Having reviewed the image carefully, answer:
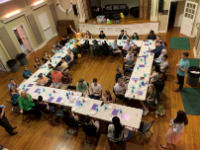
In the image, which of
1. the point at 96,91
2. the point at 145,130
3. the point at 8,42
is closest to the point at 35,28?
the point at 8,42

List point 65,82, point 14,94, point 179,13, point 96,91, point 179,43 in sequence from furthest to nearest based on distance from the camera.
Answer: point 179,13 < point 179,43 < point 65,82 < point 14,94 < point 96,91

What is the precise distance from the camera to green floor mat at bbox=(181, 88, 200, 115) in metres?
4.93

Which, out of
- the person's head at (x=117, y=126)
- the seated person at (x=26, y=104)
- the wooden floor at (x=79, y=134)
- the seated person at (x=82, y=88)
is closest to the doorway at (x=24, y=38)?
the wooden floor at (x=79, y=134)

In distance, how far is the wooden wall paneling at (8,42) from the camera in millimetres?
7906

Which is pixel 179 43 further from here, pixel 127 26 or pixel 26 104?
pixel 26 104

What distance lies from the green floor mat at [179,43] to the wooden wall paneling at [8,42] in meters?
8.97

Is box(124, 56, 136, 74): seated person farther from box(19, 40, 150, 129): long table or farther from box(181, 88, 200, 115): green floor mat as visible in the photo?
box(19, 40, 150, 129): long table

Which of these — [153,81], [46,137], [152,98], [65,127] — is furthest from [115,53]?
[46,137]

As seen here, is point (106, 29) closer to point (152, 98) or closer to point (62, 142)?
point (152, 98)

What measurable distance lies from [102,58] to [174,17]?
6450mm

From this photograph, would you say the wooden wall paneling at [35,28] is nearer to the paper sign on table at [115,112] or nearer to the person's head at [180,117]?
the paper sign on table at [115,112]

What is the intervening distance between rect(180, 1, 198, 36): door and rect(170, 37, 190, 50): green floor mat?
1.98ft

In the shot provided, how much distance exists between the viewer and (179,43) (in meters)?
8.66

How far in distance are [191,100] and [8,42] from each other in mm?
9201
